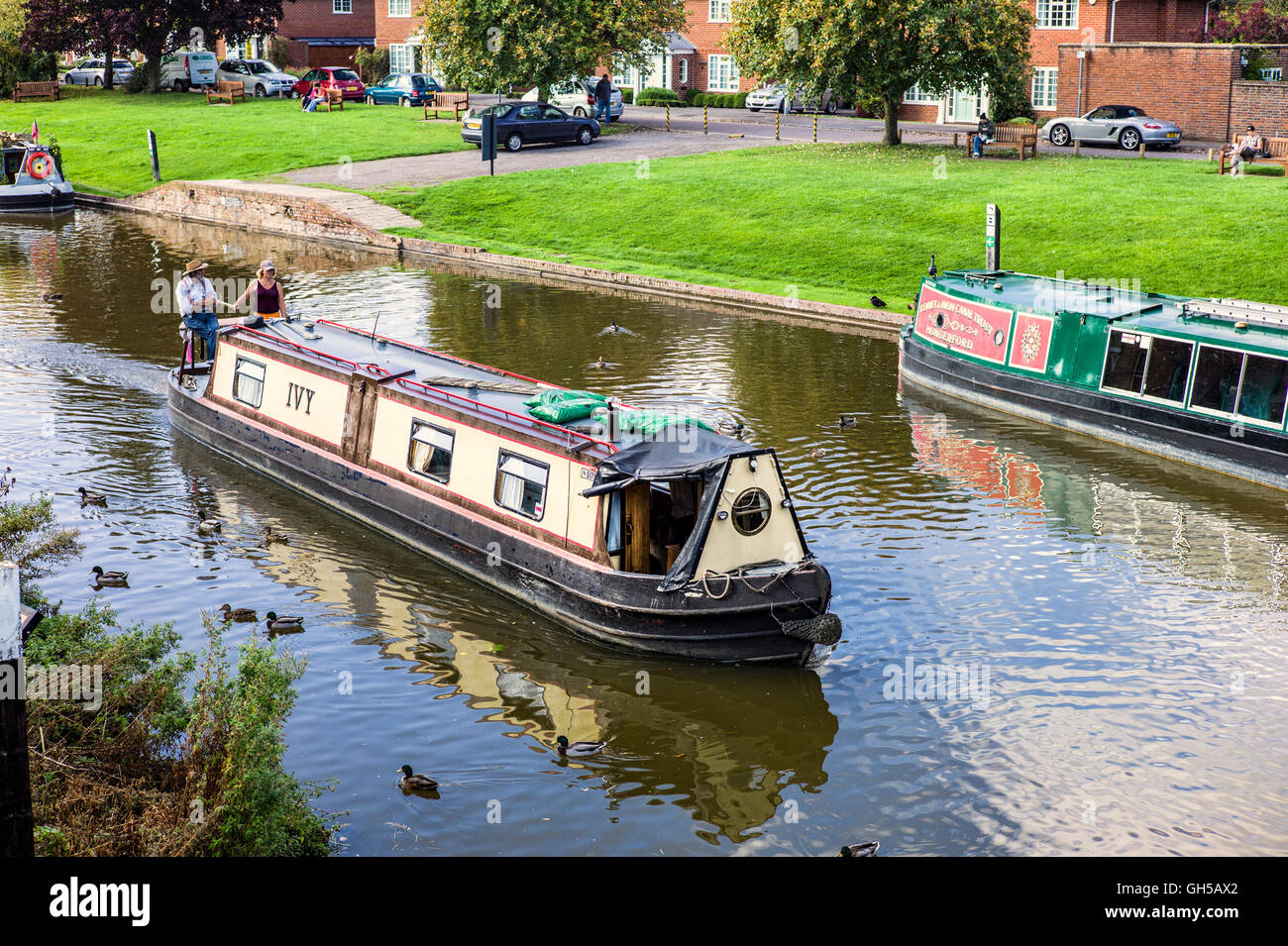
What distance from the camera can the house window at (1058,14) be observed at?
168ft

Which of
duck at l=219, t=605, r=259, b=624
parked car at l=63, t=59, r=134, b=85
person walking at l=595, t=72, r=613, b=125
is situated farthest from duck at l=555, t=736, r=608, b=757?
parked car at l=63, t=59, r=134, b=85

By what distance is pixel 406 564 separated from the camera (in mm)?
15484

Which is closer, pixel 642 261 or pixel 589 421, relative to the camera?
pixel 589 421

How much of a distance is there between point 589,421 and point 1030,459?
316 inches

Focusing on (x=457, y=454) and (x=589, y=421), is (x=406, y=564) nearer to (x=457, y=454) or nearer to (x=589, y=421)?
(x=457, y=454)

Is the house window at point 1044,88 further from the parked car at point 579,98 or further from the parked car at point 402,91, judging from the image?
the parked car at point 402,91

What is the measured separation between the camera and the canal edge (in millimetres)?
27469

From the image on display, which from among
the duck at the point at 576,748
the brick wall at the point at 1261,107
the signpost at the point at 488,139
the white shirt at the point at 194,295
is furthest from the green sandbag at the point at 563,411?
the brick wall at the point at 1261,107

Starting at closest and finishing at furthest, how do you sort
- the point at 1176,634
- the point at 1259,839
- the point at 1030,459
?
the point at 1259,839 → the point at 1176,634 → the point at 1030,459

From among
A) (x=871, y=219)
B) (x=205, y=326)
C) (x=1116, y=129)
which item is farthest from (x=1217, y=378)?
(x=1116, y=129)

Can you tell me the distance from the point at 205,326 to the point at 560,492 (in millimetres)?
10193

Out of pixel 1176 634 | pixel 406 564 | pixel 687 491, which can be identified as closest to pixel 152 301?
pixel 406 564

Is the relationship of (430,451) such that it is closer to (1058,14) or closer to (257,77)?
(1058,14)

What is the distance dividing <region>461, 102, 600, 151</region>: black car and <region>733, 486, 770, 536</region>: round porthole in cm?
3568
